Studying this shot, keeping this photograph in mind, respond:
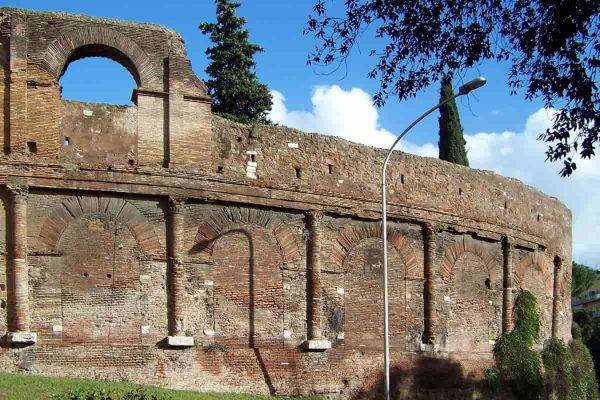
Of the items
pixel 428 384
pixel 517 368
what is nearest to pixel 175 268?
pixel 428 384

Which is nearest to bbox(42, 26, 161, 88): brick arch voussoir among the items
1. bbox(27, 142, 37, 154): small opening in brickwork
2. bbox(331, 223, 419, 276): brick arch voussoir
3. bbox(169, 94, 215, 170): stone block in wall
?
bbox(169, 94, 215, 170): stone block in wall

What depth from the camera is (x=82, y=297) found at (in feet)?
66.2

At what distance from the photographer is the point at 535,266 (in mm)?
31766

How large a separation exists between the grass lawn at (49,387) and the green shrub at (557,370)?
46.5 ft

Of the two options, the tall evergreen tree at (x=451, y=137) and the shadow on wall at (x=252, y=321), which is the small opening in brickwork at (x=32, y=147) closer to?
the shadow on wall at (x=252, y=321)

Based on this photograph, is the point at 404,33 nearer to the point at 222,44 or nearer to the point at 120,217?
the point at 120,217

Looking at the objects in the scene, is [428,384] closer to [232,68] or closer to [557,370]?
[557,370]

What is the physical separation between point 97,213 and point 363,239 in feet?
24.0

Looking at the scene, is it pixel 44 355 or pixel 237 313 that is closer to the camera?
pixel 44 355

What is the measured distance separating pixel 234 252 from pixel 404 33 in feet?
34.0

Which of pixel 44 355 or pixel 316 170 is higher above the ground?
pixel 316 170

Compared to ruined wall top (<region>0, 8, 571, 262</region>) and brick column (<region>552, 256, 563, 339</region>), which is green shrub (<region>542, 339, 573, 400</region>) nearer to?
brick column (<region>552, 256, 563, 339</region>)

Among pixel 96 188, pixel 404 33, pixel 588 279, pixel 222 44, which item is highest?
pixel 222 44

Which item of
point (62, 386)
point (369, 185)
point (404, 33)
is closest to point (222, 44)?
point (369, 185)
